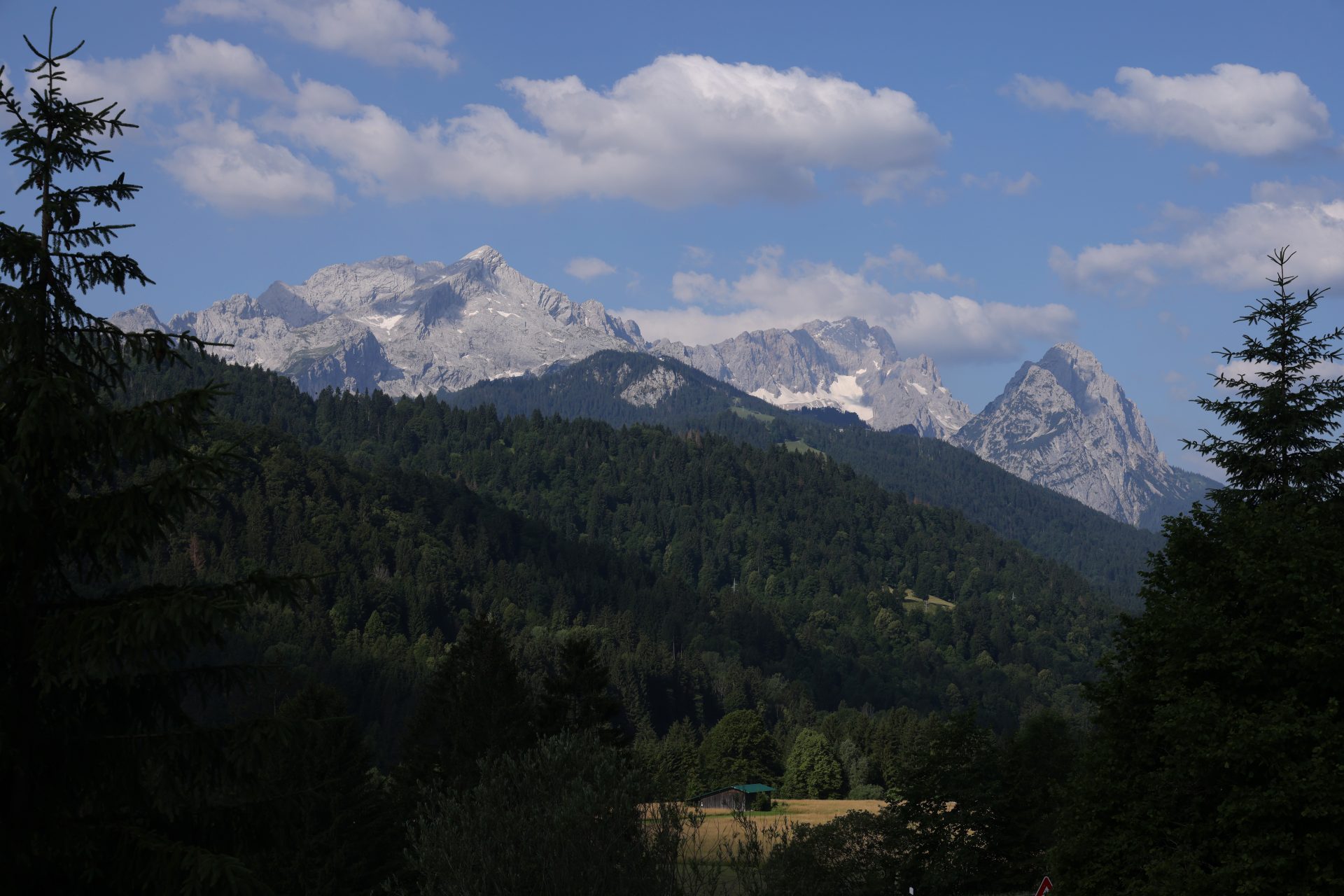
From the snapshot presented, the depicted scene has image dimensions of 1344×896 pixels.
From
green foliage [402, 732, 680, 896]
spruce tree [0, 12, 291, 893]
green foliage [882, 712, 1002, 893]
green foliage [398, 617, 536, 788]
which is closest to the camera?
spruce tree [0, 12, 291, 893]

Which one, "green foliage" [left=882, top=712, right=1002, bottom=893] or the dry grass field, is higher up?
"green foliage" [left=882, top=712, right=1002, bottom=893]

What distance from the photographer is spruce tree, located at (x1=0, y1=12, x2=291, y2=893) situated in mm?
12477

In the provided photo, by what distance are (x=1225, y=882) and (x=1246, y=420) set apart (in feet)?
41.8

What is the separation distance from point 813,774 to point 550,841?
114 metres

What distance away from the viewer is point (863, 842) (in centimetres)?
5450

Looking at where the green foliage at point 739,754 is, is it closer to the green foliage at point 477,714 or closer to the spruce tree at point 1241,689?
the green foliage at point 477,714

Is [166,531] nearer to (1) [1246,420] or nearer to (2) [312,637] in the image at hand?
(1) [1246,420]

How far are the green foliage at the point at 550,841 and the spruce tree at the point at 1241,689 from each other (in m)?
12.5

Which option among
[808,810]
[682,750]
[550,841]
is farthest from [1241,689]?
[682,750]

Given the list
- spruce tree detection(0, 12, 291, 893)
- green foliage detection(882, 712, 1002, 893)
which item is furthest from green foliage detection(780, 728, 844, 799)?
spruce tree detection(0, 12, 291, 893)

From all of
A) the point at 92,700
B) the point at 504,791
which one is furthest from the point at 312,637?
the point at 92,700

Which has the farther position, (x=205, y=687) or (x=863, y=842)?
(x=863, y=842)

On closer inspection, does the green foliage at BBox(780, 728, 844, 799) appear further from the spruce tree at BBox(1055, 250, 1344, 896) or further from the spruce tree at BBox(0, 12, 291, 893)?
the spruce tree at BBox(0, 12, 291, 893)

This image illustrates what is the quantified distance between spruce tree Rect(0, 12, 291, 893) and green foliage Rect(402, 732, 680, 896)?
939 centimetres
